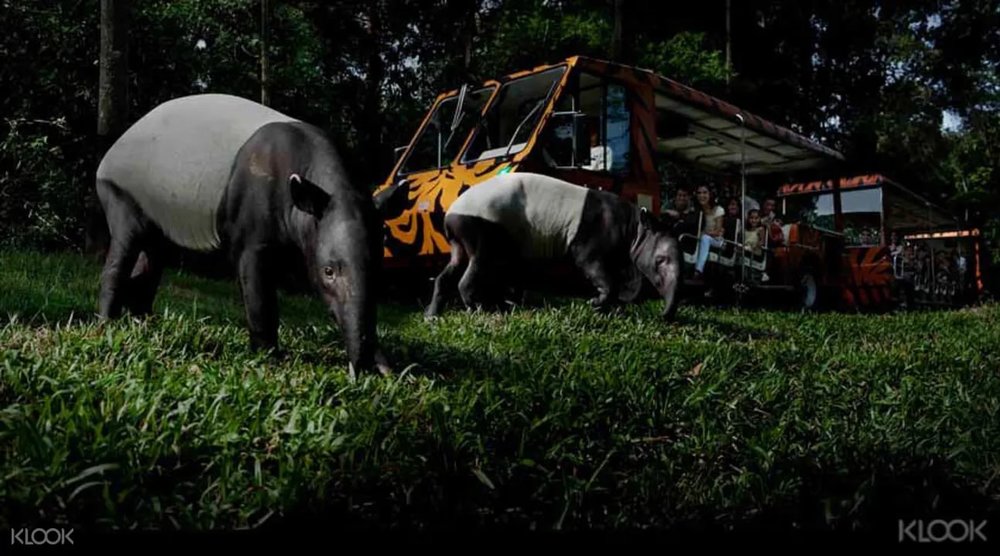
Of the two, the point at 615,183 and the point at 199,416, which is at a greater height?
the point at 615,183

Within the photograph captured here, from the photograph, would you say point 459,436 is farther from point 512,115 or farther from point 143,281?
point 512,115

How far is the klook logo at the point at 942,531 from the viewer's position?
6.66ft

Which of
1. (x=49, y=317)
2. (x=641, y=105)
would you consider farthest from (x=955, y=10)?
(x=49, y=317)

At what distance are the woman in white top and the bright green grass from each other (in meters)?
5.32

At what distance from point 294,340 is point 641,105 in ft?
18.0

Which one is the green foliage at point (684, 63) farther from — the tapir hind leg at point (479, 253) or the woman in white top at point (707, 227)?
the tapir hind leg at point (479, 253)

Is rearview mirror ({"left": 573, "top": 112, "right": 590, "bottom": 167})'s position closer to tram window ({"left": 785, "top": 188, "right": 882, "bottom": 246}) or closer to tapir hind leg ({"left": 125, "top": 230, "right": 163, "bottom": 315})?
tapir hind leg ({"left": 125, "top": 230, "right": 163, "bottom": 315})

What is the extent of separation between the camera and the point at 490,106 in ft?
27.1

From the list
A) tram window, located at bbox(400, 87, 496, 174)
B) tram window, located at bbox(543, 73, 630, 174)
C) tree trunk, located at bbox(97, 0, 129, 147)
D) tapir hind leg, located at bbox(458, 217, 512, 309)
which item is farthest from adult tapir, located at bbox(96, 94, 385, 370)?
tram window, located at bbox(400, 87, 496, 174)

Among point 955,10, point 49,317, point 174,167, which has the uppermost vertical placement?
point 955,10

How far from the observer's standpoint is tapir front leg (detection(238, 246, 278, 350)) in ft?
12.2

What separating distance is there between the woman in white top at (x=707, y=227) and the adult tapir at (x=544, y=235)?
2.70m

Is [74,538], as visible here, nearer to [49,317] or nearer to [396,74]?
[49,317]

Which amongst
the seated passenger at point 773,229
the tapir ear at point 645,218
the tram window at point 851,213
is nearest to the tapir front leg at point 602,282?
the tapir ear at point 645,218
